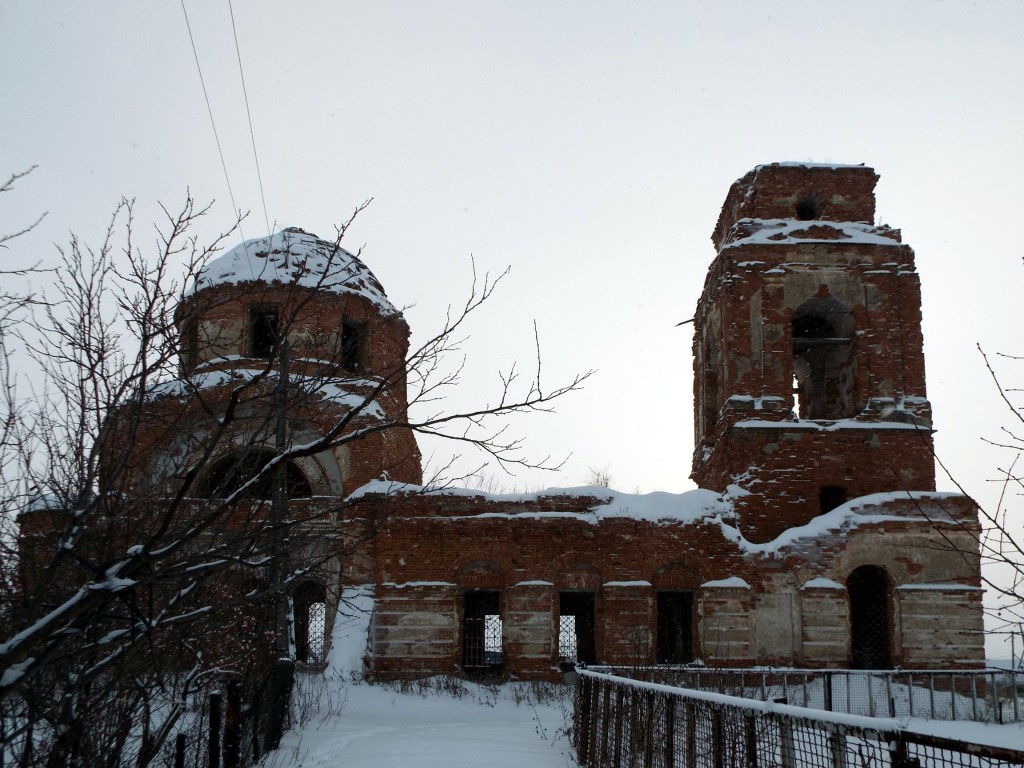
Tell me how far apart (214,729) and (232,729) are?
32 centimetres

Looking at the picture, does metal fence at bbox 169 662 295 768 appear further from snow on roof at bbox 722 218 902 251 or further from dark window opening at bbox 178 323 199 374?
snow on roof at bbox 722 218 902 251

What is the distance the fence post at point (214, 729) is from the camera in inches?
289

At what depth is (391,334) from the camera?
22.9 metres

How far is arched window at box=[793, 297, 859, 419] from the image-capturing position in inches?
850

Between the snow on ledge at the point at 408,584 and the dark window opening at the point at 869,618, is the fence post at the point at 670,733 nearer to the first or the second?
the snow on ledge at the point at 408,584

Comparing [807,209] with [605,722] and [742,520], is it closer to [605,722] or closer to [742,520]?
[742,520]

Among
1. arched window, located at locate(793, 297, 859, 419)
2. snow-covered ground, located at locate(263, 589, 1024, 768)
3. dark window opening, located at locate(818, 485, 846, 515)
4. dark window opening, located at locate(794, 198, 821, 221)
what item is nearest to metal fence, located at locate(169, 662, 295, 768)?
snow-covered ground, located at locate(263, 589, 1024, 768)

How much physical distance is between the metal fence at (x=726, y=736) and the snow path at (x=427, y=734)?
3.19 feet

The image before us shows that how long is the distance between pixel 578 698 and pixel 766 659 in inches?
373

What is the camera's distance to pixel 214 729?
→ 24.3 feet

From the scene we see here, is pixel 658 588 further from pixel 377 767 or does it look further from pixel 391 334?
pixel 377 767

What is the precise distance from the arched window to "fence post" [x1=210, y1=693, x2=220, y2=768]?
16218 millimetres

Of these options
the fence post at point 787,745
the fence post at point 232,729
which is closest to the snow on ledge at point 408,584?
the fence post at point 232,729

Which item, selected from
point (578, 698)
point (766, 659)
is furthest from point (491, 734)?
point (766, 659)
